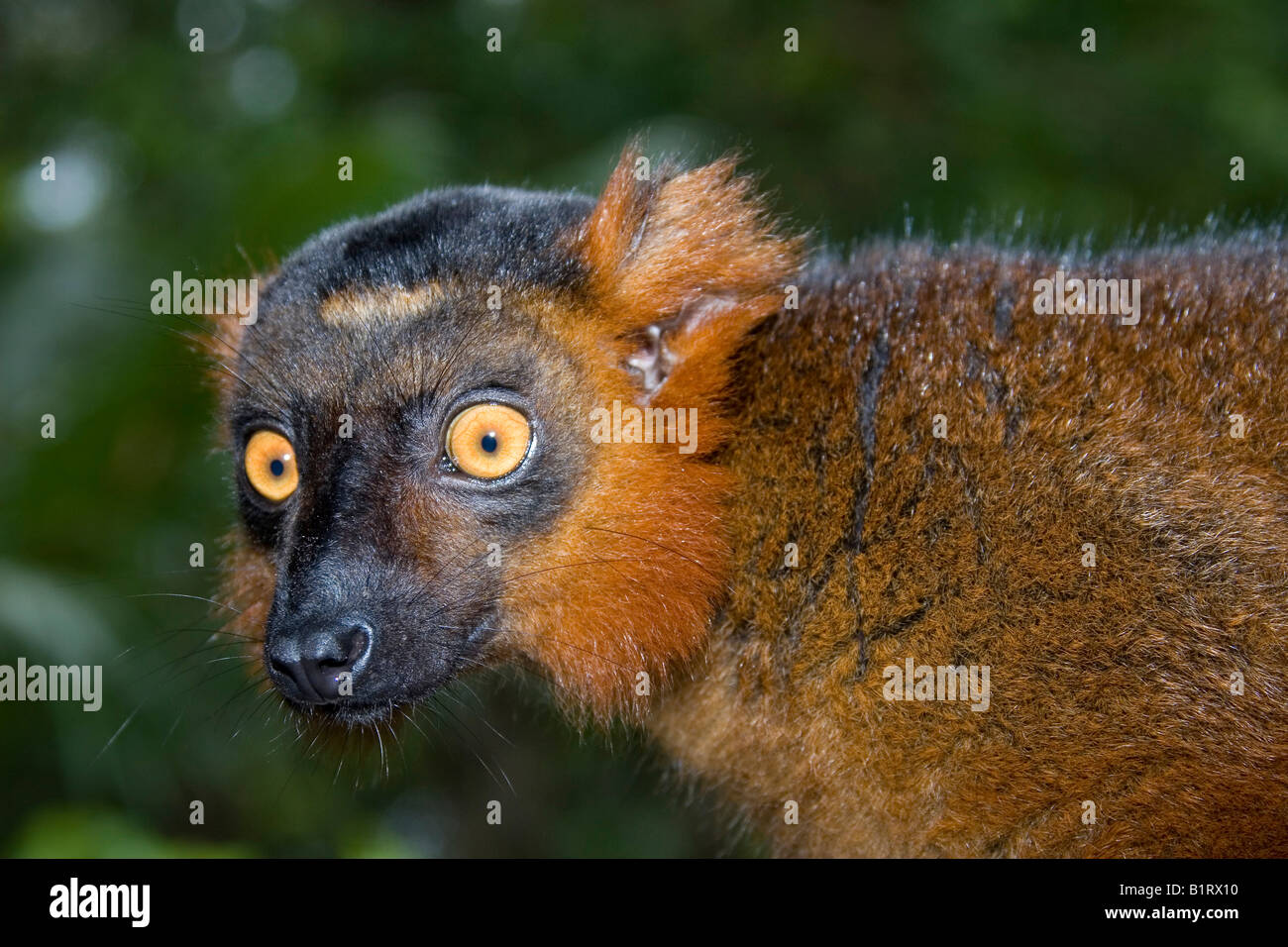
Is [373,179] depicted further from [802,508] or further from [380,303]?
[802,508]

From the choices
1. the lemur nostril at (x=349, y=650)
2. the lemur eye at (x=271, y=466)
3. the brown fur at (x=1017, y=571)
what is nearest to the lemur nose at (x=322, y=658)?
the lemur nostril at (x=349, y=650)

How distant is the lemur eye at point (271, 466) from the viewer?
3.80m

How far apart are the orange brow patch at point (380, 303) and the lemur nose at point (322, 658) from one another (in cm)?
102

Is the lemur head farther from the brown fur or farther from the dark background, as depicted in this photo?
the dark background

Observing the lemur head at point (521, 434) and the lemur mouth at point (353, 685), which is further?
the lemur head at point (521, 434)

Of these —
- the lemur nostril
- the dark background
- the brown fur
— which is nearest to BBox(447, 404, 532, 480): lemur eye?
the lemur nostril

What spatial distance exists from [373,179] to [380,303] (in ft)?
10.4

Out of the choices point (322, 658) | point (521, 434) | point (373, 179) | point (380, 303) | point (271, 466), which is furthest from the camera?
point (373, 179)

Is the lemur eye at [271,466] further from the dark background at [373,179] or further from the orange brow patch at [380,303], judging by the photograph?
the dark background at [373,179]

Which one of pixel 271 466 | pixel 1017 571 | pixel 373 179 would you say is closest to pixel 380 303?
pixel 271 466

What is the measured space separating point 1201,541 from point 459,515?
217 centimetres

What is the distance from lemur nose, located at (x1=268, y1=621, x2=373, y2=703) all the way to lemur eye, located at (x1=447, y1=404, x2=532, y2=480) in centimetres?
61

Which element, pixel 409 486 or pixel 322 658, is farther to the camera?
pixel 409 486

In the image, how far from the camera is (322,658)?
3195 millimetres
